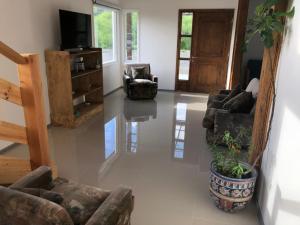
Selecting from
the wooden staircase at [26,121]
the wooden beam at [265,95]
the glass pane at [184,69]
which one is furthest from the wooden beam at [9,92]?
the glass pane at [184,69]

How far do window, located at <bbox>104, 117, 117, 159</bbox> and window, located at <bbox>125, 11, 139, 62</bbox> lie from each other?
3.12 m

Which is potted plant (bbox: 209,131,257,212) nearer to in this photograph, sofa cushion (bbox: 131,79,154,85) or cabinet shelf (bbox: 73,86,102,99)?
cabinet shelf (bbox: 73,86,102,99)

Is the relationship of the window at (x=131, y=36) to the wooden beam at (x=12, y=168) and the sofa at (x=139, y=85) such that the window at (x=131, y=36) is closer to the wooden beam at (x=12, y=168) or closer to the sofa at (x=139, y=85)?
the sofa at (x=139, y=85)

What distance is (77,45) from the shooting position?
15.2ft

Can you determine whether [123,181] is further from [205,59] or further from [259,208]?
[205,59]

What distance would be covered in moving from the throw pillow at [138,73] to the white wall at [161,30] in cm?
83

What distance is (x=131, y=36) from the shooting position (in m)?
7.30

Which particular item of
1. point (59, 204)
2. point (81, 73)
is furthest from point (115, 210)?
point (81, 73)

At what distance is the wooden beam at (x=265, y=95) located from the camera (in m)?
2.14

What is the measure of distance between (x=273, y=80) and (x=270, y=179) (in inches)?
33.8

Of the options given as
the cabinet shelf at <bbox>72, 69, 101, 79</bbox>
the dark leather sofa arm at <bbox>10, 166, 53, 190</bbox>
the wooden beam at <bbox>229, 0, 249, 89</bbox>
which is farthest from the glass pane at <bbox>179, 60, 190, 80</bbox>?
the dark leather sofa arm at <bbox>10, 166, 53, 190</bbox>

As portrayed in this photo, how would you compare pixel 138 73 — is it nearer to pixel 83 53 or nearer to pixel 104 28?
pixel 104 28

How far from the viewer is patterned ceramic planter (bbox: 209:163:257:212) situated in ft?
7.16

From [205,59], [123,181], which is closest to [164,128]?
[123,181]
